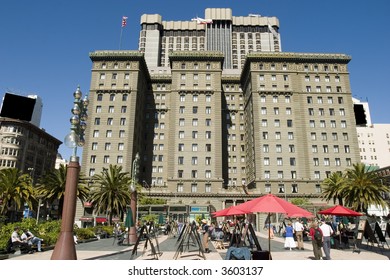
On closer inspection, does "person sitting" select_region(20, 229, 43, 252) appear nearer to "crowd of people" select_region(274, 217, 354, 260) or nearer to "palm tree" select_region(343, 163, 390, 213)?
"crowd of people" select_region(274, 217, 354, 260)

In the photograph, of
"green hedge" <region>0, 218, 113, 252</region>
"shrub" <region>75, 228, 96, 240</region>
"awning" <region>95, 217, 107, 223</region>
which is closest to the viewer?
"green hedge" <region>0, 218, 113, 252</region>

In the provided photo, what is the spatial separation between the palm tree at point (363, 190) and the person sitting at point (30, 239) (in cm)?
4338

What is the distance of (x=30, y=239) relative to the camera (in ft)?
64.5

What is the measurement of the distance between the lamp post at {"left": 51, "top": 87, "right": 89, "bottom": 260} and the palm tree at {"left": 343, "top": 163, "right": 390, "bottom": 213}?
1752 inches

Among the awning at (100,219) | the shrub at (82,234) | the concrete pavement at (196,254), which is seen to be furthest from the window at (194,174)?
the concrete pavement at (196,254)

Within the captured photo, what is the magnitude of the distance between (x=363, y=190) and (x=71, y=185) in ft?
152

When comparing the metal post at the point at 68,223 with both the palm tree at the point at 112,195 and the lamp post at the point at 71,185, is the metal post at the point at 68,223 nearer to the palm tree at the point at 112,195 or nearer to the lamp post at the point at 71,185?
the lamp post at the point at 71,185

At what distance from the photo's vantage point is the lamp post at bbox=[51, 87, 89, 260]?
38.3 feet

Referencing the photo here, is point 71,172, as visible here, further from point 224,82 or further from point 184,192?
point 224,82

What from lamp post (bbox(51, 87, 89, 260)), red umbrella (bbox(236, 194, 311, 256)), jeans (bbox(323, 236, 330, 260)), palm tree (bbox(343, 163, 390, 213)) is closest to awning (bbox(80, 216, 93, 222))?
palm tree (bbox(343, 163, 390, 213))

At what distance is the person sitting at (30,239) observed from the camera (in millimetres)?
19233

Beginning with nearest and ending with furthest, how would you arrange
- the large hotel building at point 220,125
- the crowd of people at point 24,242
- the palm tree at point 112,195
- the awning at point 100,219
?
the crowd of people at point 24,242 → the palm tree at point 112,195 → the awning at point 100,219 → the large hotel building at point 220,125

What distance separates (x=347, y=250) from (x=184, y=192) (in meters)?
50.4

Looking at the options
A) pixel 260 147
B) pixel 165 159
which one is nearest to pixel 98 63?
pixel 165 159
